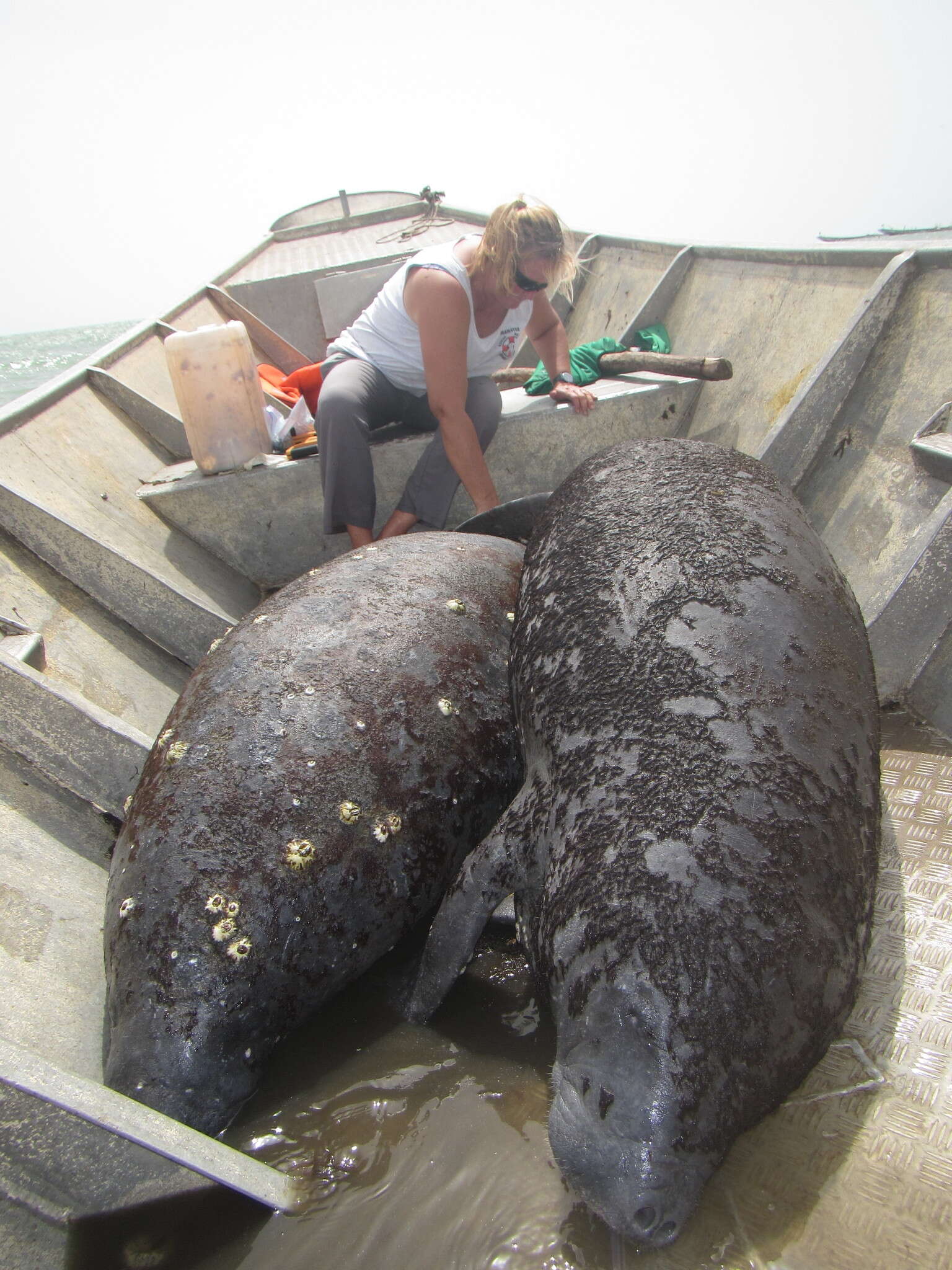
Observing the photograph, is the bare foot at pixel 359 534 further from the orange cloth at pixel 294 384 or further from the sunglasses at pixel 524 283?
the sunglasses at pixel 524 283

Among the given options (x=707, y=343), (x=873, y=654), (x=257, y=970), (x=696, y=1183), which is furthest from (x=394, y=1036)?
(x=707, y=343)

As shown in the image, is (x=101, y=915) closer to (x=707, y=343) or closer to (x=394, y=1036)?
(x=394, y=1036)

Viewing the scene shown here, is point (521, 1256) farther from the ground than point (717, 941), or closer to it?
closer to it

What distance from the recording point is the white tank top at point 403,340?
13.1ft

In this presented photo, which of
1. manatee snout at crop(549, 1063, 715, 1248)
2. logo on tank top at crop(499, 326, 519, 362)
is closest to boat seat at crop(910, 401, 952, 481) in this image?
logo on tank top at crop(499, 326, 519, 362)

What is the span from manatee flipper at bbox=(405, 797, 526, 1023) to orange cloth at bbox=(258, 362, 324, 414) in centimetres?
319

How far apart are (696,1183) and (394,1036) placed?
766 mm

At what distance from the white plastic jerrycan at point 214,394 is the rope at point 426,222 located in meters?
5.54

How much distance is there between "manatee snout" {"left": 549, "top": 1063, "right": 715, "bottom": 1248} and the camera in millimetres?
1357

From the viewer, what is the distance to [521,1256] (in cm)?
143

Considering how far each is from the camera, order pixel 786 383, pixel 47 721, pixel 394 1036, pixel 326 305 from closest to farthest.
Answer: pixel 394 1036 → pixel 47 721 → pixel 786 383 → pixel 326 305

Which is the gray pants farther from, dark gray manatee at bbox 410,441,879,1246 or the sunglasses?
dark gray manatee at bbox 410,441,879,1246

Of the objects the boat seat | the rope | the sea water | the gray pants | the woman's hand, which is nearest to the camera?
the boat seat

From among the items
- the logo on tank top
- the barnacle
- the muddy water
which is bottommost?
the muddy water
